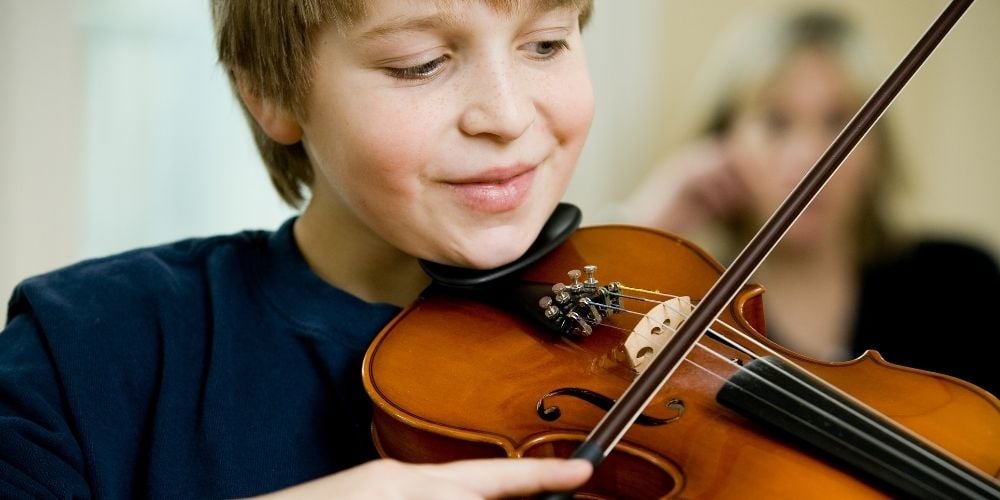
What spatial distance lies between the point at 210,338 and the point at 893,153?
134 centimetres

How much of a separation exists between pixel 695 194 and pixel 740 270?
120 centimetres

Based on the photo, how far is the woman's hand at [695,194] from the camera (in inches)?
69.1

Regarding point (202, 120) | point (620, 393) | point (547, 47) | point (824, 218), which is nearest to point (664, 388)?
point (620, 393)

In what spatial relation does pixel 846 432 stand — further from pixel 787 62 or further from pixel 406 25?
pixel 787 62

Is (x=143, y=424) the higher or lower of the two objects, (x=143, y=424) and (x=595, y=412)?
the lower

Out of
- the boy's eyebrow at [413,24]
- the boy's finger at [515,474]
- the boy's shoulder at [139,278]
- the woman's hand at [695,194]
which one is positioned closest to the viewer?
the boy's finger at [515,474]

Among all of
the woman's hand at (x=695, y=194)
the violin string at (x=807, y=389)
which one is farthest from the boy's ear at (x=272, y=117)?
the woman's hand at (x=695, y=194)

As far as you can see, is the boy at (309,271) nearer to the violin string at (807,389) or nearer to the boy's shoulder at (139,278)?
the boy's shoulder at (139,278)

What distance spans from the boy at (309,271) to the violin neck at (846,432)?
→ 220 mm

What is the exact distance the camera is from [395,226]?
720 millimetres

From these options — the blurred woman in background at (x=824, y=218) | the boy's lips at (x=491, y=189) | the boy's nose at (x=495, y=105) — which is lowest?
the blurred woman in background at (x=824, y=218)

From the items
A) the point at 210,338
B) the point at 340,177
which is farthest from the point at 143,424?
the point at 340,177

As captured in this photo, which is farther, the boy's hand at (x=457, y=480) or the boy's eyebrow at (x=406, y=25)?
the boy's eyebrow at (x=406, y=25)

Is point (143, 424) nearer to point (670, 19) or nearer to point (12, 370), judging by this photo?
point (12, 370)
